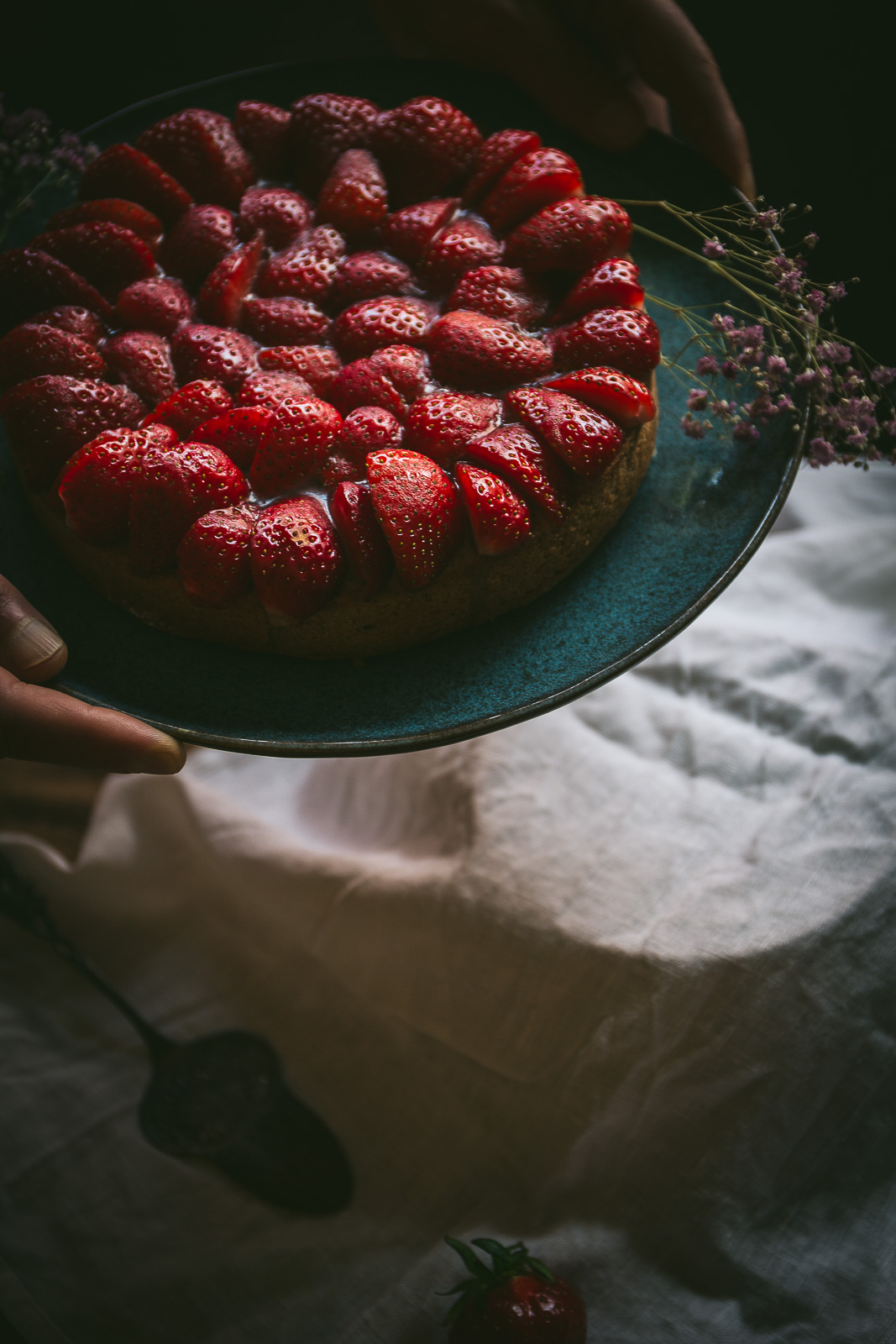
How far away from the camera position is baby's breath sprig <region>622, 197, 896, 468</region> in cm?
117

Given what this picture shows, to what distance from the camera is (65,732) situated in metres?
1.02

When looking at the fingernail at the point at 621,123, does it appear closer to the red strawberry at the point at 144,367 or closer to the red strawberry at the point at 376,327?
the red strawberry at the point at 376,327

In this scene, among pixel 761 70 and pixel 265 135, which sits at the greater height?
pixel 761 70

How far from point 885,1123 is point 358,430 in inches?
48.5

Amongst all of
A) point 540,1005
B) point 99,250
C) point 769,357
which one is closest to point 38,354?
point 99,250

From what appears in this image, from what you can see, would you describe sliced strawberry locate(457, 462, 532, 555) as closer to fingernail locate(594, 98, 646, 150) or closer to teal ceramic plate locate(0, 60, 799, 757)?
teal ceramic plate locate(0, 60, 799, 757)

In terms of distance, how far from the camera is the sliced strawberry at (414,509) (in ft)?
3.49

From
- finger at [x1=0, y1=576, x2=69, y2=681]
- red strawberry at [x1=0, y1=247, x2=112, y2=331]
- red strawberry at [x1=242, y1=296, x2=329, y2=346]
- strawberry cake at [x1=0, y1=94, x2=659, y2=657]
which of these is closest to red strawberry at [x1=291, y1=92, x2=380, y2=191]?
strawberry cake at [x1=0, y1=94, x2=659, y2=657]

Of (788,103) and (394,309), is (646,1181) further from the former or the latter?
(788,103)

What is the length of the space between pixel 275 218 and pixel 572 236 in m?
0.47

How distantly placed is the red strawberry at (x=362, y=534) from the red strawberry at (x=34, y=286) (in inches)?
21.8

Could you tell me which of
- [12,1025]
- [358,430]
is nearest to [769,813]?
[358,430]

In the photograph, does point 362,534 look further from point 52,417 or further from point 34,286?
point 34,286

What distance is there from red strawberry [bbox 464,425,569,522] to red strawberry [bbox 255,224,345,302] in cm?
40
